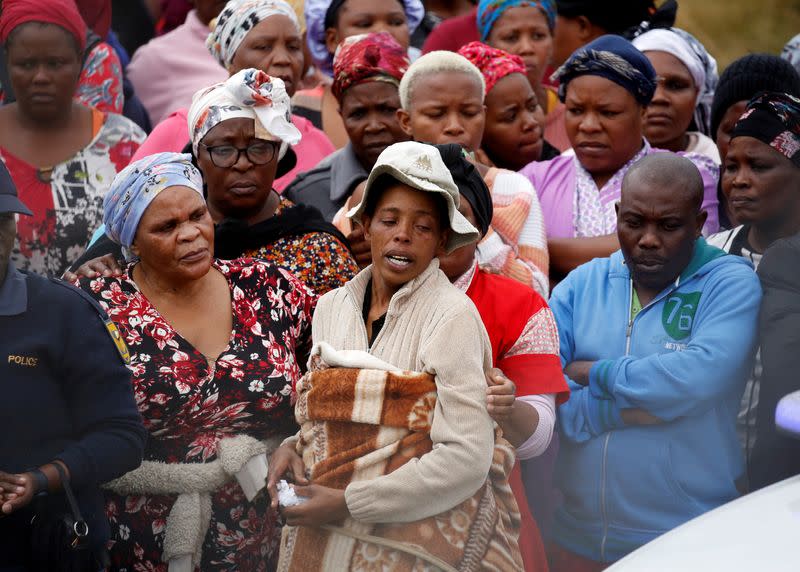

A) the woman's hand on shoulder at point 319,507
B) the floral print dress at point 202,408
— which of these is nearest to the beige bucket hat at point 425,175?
the floral print dress at point 202,408

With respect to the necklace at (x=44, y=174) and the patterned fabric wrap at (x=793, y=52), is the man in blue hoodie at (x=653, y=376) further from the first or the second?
the patterned fabric wrap at (x=793, y=52)

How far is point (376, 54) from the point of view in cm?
564

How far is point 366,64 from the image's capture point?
562cm

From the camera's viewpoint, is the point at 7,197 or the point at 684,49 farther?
the point at 684,49

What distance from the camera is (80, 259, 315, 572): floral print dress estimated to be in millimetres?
4074

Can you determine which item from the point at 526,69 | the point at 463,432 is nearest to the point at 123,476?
the point at 463,432

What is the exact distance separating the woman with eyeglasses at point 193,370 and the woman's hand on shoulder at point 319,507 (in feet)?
1.34

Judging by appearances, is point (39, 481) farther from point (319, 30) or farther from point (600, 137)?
point (319, 30)

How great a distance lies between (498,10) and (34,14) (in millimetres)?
2475

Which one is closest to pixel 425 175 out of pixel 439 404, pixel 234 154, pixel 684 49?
pixel 439 404

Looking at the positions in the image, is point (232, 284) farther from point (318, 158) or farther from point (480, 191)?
point (318, 158)

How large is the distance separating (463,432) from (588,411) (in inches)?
33.8

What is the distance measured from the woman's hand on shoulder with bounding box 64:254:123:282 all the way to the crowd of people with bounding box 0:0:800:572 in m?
0.01

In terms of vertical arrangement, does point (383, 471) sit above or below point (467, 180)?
below
